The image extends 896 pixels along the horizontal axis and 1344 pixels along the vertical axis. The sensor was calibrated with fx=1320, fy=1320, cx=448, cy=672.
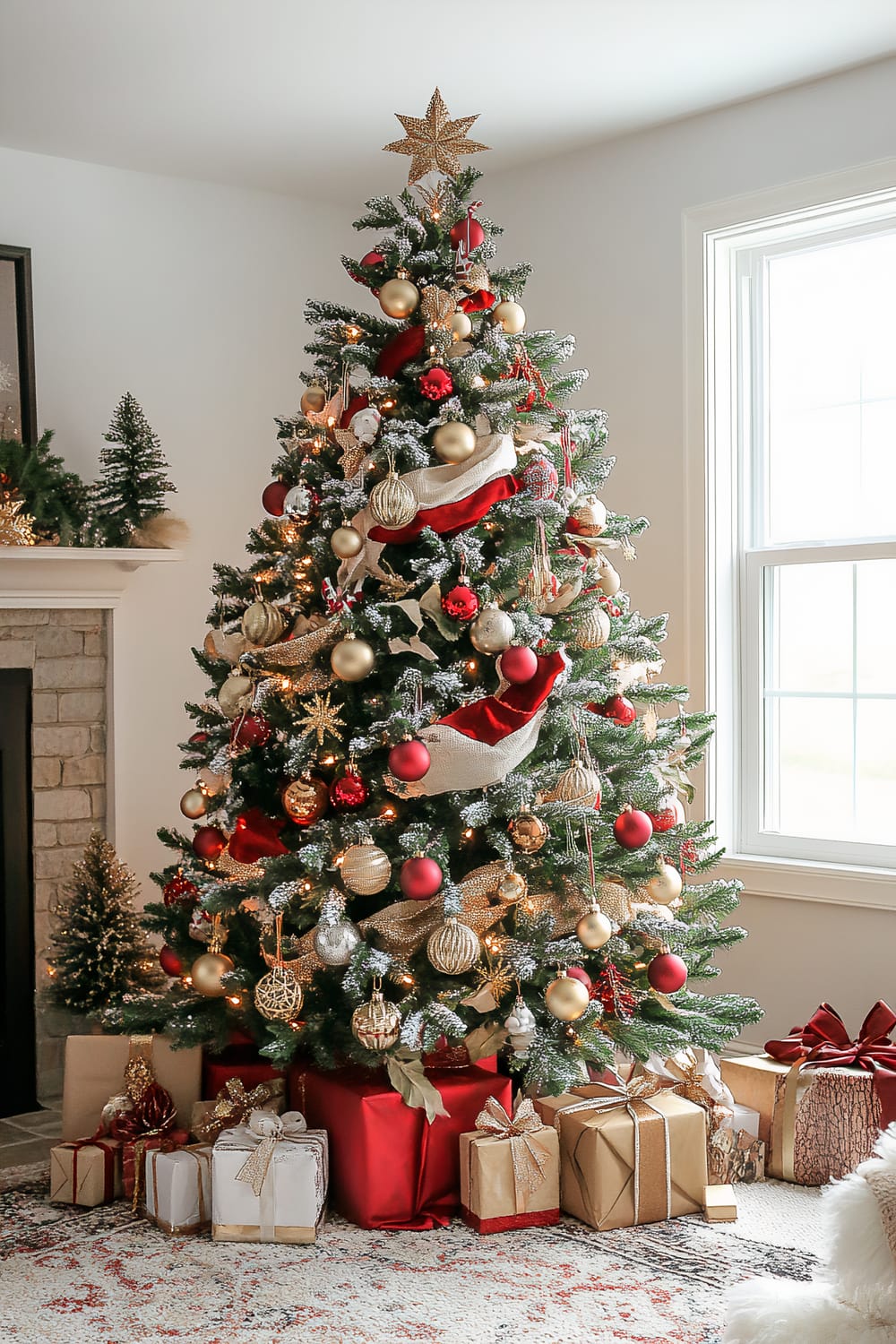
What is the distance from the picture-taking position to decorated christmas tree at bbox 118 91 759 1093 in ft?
8.38

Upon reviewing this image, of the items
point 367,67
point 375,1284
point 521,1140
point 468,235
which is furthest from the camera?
point 367,67

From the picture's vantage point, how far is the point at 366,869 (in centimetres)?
249

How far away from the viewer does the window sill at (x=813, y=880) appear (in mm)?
3355

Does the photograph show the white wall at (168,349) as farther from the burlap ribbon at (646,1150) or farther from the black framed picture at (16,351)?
the burlap ribbon at (646,1150)

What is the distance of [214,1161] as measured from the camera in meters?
2.49

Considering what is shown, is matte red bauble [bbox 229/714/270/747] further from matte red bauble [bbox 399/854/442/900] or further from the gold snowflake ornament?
the gold snowflake ornament

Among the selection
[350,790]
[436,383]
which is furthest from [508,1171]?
[436,383]

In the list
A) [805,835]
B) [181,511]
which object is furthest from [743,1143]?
[181,511]

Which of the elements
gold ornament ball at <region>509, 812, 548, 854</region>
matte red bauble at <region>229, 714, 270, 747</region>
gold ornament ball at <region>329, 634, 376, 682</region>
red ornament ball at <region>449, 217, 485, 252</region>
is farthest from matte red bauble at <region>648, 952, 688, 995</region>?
red ornament ball at <region>449, 217, 485, 252</region>

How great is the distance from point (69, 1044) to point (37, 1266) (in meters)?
0.53

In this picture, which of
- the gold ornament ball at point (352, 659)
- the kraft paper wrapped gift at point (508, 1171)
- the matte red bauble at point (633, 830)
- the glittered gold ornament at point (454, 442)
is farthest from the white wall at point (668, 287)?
the gold ornament ball at point (352, 659)

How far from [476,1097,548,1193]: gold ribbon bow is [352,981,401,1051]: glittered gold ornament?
26 centimetres

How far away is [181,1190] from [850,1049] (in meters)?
1.44

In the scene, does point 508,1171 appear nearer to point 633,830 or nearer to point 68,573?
point 633,830
